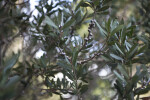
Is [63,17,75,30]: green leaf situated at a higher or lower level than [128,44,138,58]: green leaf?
higher

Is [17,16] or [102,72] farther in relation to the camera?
[102,72]

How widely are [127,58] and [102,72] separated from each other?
1.65 meters

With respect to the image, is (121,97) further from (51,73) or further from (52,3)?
(52,3)

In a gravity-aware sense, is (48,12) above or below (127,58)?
above

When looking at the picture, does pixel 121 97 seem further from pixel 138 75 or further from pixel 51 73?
pixel 51 73

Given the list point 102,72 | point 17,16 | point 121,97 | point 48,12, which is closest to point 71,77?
point 121,97

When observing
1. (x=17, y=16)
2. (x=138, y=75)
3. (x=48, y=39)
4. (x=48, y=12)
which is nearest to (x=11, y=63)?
(x=138, y=75)

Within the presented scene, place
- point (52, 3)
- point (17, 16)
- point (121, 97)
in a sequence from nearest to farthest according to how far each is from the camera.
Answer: point (121, 97)
point (52, 3)
point (17, 16)

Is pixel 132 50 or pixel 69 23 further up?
pixel 69 23

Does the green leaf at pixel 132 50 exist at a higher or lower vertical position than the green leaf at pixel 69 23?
lower

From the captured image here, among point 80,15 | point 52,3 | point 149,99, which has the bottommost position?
point 149,99

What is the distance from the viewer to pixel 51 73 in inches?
39.3

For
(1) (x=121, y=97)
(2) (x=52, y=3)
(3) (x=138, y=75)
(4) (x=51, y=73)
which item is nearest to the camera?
(3) (x=138, y=75)

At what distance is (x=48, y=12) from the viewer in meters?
1.13
